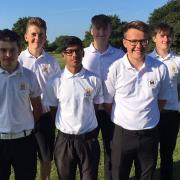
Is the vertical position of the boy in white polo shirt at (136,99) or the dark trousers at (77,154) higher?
the boy in white polo shirt at (136,99)

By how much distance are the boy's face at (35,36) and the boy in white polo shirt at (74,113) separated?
0.81 meters

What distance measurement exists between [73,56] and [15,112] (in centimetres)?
93

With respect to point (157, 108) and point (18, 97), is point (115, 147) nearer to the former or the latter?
point (157, 108)

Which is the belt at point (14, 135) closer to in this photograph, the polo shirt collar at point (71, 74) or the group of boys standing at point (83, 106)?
the group of boys standing at point (83, 106)

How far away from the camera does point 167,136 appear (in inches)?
235

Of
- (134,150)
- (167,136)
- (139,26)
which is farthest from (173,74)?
(134,150)

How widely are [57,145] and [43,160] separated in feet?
3.08

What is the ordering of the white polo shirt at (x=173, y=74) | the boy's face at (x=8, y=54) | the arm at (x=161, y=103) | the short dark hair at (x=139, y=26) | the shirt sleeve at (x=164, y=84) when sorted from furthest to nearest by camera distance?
the white polo shirt at (x=173, y=74), the arm at (x=161, y=103), the shirt sleeve at (x=164, y=84), the short dark hair at (x=139, y=26), the boy's face at (x=8, y=54)

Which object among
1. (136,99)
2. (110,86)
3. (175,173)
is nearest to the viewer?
(136,99)

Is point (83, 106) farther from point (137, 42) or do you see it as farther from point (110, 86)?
point (137, 42)

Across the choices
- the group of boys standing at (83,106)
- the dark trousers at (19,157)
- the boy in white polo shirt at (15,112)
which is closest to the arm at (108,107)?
the group of boys standing at (83,106)

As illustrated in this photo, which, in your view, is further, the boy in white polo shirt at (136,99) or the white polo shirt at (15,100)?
the boy in white polo shirt at (136,99)

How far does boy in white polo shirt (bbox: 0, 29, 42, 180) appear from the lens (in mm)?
4656

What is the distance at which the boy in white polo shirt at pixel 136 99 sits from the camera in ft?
16.0
